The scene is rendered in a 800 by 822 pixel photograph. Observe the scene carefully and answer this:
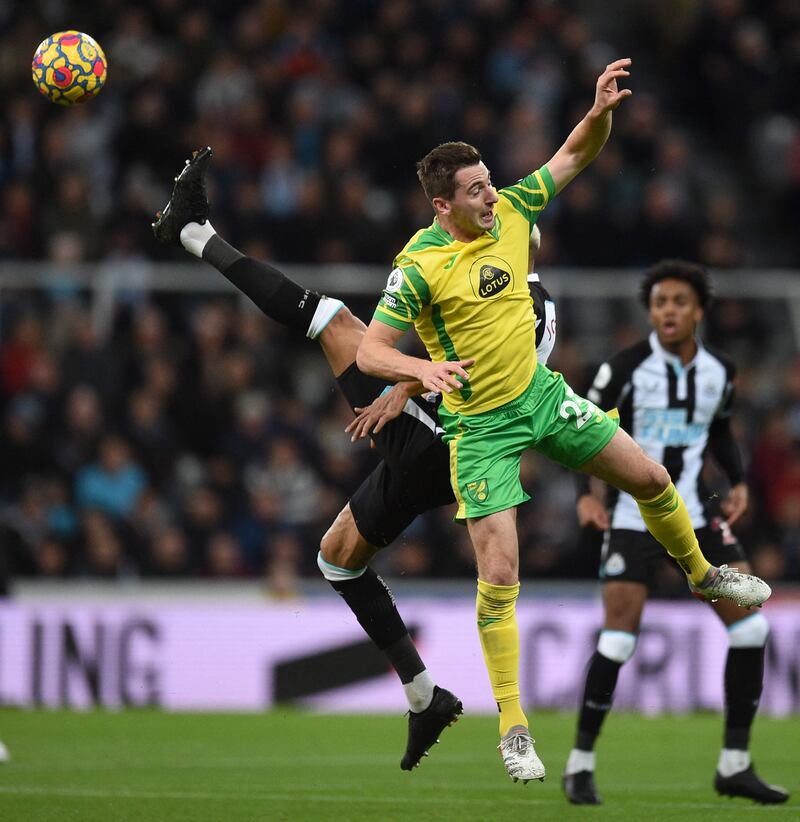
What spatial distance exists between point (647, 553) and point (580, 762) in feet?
3.40

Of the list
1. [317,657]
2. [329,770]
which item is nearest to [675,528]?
[329,770]

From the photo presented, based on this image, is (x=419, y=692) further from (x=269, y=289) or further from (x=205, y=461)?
(x=205, y=461)

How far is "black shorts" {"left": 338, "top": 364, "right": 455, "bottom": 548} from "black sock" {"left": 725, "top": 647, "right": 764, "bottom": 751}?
1.77 m

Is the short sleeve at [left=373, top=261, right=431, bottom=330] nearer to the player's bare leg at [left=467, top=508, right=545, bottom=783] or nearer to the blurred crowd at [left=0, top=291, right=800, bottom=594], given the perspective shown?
the player's bare leg at [left=467, top=508, right=545, bottom=783]

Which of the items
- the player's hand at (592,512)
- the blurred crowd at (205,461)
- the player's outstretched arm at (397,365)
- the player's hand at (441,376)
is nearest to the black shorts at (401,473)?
the player's outstretched arm at (397,365)

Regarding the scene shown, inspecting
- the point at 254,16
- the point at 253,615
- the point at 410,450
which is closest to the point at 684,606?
the point at 253,615

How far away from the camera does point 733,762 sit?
7.84 metres

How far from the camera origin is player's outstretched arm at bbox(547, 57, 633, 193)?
6805 millimetres

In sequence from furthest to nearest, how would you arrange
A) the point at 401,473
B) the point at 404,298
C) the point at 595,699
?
1. the point at 595,699
2. the point at 401,473
3. the point at 404,298

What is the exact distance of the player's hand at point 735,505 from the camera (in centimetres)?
816

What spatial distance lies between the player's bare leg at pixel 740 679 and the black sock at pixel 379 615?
1592 mm

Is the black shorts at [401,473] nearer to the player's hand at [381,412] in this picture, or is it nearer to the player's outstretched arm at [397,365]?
the player's hand at [381,412]

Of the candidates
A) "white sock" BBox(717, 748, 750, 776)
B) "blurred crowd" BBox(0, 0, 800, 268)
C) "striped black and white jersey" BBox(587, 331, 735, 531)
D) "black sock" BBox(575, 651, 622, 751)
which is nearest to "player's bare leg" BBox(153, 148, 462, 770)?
"black sock" BBox(575, 651, 622, 751)

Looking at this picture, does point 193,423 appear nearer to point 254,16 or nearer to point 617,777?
point 254,16
